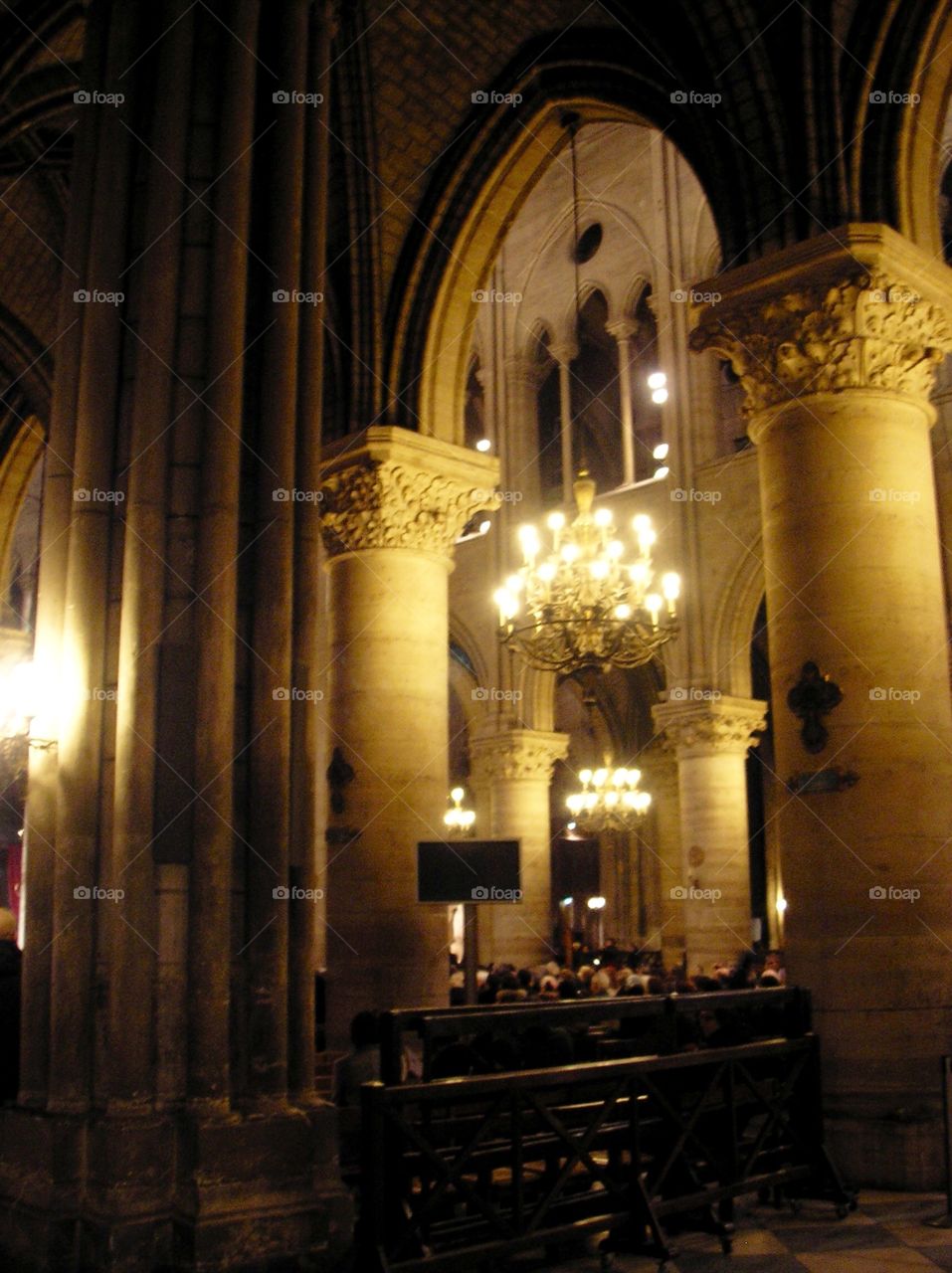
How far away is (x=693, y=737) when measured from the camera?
658 inches

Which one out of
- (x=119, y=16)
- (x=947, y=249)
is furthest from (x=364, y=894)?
(x=947, y=249)

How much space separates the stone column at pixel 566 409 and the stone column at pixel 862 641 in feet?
31.0

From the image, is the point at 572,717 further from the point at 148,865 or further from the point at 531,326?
the point at 148,865

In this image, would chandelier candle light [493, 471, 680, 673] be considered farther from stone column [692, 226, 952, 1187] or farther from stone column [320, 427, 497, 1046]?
stone column [692, 226, 952, 1187]

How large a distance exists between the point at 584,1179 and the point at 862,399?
15.3 ft

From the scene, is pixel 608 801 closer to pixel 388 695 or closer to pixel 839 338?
pixel 388 695

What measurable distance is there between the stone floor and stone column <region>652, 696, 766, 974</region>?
972 centimetres

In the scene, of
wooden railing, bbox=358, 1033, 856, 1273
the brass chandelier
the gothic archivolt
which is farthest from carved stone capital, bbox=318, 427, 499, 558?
the brass chandelier

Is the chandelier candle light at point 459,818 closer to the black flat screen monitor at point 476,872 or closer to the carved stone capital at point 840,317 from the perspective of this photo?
the black flat screen monitor at point 476,872

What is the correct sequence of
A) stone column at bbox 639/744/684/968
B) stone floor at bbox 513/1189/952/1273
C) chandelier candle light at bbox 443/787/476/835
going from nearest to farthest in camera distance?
stone floor at bbox 513/1189/952/1273 < chandelier candle light at bbox 443/787/476/835 < stone column at bbox 639/744/684/968

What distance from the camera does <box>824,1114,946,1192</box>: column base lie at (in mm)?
6660

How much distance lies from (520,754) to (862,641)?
39.2ft

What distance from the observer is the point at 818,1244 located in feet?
17.9

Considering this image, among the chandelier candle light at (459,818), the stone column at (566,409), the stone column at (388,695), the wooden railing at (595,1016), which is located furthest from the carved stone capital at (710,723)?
the wooden railing at (595,1016)
